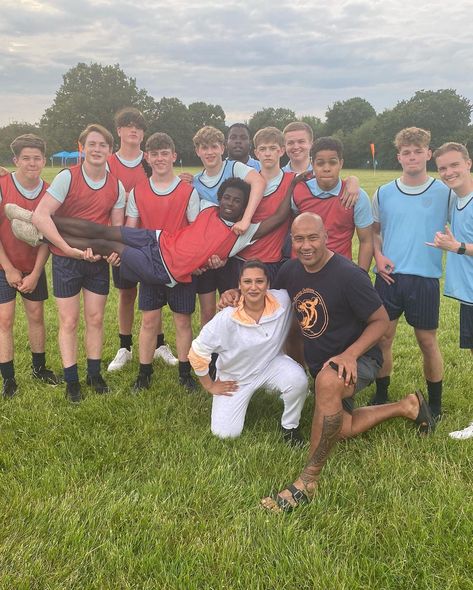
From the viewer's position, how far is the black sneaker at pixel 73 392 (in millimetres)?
4613

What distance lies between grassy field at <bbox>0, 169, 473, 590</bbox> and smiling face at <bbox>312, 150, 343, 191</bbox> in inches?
81.9

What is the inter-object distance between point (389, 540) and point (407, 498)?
16.1 inches

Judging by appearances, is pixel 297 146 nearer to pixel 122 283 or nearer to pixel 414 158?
pixel 414 158

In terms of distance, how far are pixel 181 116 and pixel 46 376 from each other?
79.0m

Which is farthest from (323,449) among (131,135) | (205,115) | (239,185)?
(205,115)

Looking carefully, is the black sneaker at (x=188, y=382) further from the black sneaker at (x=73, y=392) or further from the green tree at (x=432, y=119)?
the green tree at (x=432, y=119)

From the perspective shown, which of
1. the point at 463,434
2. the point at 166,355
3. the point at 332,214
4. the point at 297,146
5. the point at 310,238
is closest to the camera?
A: the point at 310,238

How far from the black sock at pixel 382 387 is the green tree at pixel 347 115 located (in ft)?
306

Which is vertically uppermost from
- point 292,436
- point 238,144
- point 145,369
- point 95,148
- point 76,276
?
point 238,144

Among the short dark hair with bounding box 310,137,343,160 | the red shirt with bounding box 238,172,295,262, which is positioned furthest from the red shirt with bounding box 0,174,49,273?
the short dark hair with bounding box 310,137,343,160

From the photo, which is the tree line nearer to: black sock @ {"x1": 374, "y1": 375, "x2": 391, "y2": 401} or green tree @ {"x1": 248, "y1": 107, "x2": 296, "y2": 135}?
green tree @ {"x1": 248, "y1": 107, "x2": 296, "y2": 135}

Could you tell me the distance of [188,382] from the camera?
16.6 ft

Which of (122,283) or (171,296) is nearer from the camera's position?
(171,296)

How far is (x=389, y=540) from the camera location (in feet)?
9.15
